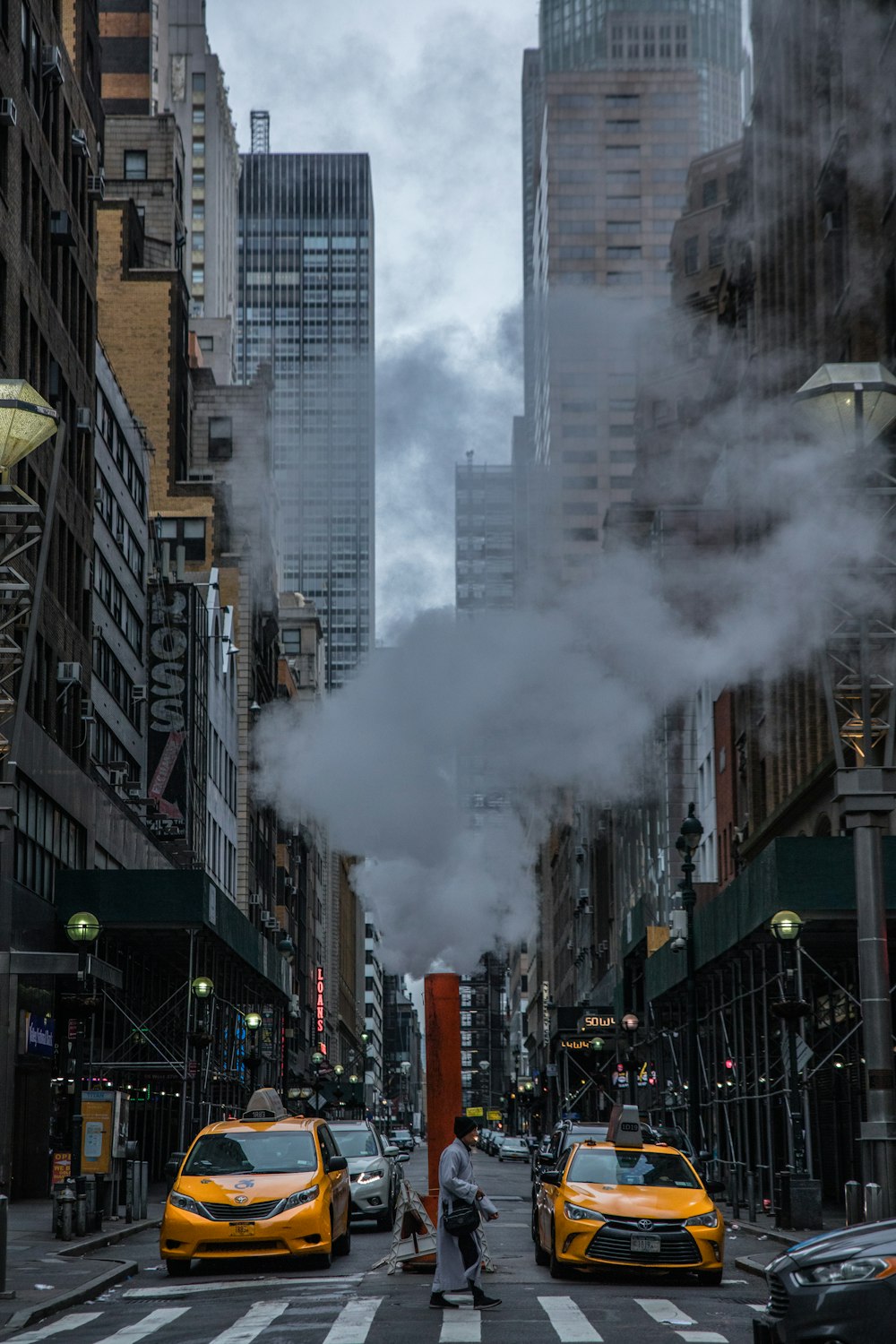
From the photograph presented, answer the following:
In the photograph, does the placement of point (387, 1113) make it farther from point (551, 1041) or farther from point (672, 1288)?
point (672, 1288)

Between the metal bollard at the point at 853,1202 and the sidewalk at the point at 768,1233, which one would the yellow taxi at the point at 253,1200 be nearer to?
the sidewalk at the point at 768,1233

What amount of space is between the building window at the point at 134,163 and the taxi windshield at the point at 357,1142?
6469 centimetres

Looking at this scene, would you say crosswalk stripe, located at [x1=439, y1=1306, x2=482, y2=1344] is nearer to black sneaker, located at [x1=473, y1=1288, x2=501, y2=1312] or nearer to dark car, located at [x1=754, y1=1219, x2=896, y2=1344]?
black sneaker, located at [x1=473, y1=1288, x2=501, y2=1312]

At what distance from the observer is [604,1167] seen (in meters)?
19.3

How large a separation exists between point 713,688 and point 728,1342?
→ 4986 cm

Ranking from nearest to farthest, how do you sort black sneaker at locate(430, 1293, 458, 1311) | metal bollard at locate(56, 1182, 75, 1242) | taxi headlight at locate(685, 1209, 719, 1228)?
black sneaker at locate(430, 1293, 458, 1311), taxi headlight at locate(685, 1209, 719, 1228), metal bollard at locate(56, 1182, 75, 1242)

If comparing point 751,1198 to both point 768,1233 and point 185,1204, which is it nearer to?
point 768,1233

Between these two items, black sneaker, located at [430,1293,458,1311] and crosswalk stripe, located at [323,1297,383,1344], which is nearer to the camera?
crosswalk stripe, located at [323,1297,383,1344]

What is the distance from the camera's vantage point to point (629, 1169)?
19.2 m

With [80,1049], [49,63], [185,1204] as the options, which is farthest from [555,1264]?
[49,63]

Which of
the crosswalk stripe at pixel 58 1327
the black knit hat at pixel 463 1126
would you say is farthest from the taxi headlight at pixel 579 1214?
the crosswalk stripe at pixel 58 1327

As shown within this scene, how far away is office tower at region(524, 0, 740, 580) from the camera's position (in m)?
152

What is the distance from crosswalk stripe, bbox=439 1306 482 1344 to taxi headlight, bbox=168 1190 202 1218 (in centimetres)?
454

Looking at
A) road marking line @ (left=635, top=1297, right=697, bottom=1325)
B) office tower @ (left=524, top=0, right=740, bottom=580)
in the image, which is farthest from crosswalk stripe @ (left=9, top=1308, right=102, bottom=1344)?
office tower @ (left=524, top=0, right=740, bottom=580)
